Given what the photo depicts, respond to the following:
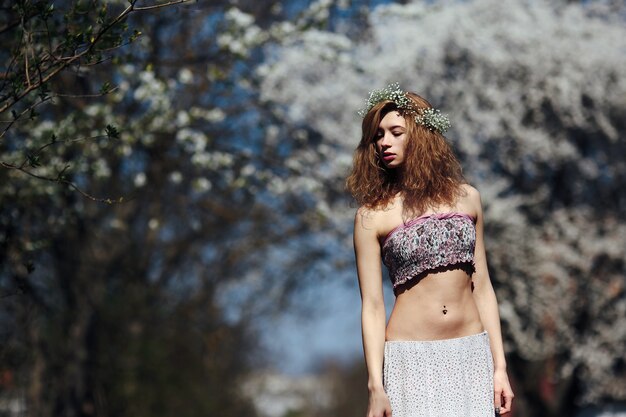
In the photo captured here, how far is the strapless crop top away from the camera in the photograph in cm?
405

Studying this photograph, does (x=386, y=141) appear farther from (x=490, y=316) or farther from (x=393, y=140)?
(x=490, y=316)

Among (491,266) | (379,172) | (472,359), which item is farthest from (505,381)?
(491,266)

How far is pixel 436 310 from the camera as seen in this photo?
4031mm

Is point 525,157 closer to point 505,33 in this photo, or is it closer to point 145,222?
point 505,33

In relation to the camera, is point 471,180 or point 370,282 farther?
point 471,180

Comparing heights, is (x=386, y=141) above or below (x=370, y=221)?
above

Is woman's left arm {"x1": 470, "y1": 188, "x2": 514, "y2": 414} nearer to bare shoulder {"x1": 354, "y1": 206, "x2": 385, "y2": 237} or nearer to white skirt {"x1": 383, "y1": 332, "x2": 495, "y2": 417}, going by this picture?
white skirt {"x1": 383, "y1": 332, "x2": 495, "y2": 417}

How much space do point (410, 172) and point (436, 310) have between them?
0.53 metres

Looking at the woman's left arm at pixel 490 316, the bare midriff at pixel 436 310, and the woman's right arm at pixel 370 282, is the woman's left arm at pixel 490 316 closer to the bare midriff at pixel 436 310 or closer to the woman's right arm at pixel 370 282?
the bare midriff at pixel 436 310

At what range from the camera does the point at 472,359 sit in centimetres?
403

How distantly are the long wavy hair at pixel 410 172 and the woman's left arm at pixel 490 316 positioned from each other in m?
0.13

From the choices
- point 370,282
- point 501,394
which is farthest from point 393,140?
point 501,394

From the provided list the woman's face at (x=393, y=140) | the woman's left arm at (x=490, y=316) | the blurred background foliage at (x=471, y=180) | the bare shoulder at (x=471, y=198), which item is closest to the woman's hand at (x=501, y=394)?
the woman's left arm at (x=490, y=316)

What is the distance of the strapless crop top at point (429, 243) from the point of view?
405 centimetres
